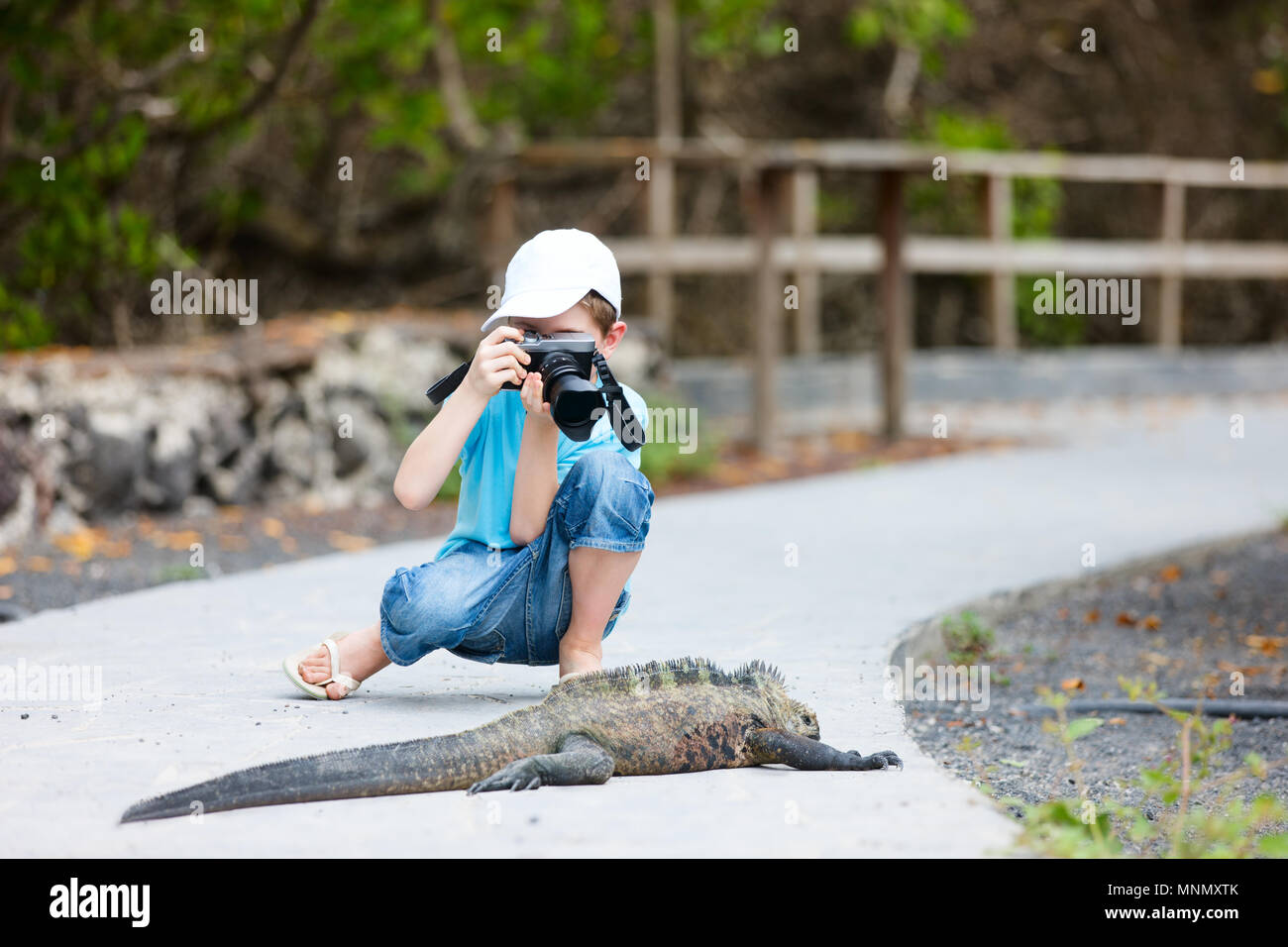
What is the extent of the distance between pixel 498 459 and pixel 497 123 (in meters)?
9.86

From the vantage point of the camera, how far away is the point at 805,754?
3676 millimetres

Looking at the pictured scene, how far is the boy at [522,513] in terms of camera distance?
390 centimetres

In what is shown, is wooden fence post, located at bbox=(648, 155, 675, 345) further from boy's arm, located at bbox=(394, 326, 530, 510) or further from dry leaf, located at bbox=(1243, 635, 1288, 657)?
boy's arm, located at bbox=(394, 326, 530, 510)

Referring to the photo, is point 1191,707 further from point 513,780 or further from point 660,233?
point 660,233

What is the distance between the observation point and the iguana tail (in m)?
3.17

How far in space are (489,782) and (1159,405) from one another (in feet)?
41.8

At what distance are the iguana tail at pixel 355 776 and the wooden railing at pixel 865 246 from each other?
25.3ft

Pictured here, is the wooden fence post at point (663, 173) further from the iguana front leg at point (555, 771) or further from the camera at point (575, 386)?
the iguana front leg at point (555, 771)

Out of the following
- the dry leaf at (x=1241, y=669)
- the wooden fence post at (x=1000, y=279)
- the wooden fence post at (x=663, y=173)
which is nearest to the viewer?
the dry leaf at (x=1241, y=669)

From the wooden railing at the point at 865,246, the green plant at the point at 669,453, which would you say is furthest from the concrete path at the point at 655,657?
the wooden railing at the point at 865,246

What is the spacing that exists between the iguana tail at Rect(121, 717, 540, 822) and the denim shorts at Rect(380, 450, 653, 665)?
22.3 inches
